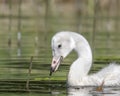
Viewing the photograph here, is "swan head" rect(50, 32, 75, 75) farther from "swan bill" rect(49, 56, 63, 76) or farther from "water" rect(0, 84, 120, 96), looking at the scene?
"water" rect(0, 84, 120, 96)

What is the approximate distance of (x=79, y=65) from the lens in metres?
12.9

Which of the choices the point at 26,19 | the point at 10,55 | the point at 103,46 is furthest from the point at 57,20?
the point at 10,55

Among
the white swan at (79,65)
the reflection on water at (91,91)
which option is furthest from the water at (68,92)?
the white swan at (79,65)

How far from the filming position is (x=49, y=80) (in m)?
13.0

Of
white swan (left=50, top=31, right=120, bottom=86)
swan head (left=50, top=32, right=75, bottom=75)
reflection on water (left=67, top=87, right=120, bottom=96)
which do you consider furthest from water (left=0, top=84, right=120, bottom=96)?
swan head (left=50, top=32, right=75, bottom=75)

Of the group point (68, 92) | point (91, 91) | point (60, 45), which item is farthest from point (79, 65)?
point (68, 92)

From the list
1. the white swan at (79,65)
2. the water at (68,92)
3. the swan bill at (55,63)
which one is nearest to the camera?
the water at (68,92)

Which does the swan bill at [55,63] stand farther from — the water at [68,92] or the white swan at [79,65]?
the water at [68,92]

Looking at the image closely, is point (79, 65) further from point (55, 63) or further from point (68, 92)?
point (68, 92)

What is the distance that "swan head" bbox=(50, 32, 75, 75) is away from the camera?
1260 cm

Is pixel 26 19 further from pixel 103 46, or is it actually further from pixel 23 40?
pixel 103 46

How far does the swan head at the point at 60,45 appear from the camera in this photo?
41.3 ft

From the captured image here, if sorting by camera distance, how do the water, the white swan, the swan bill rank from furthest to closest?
the white swan < the swan bill < the water

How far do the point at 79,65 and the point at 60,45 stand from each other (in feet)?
1.67
